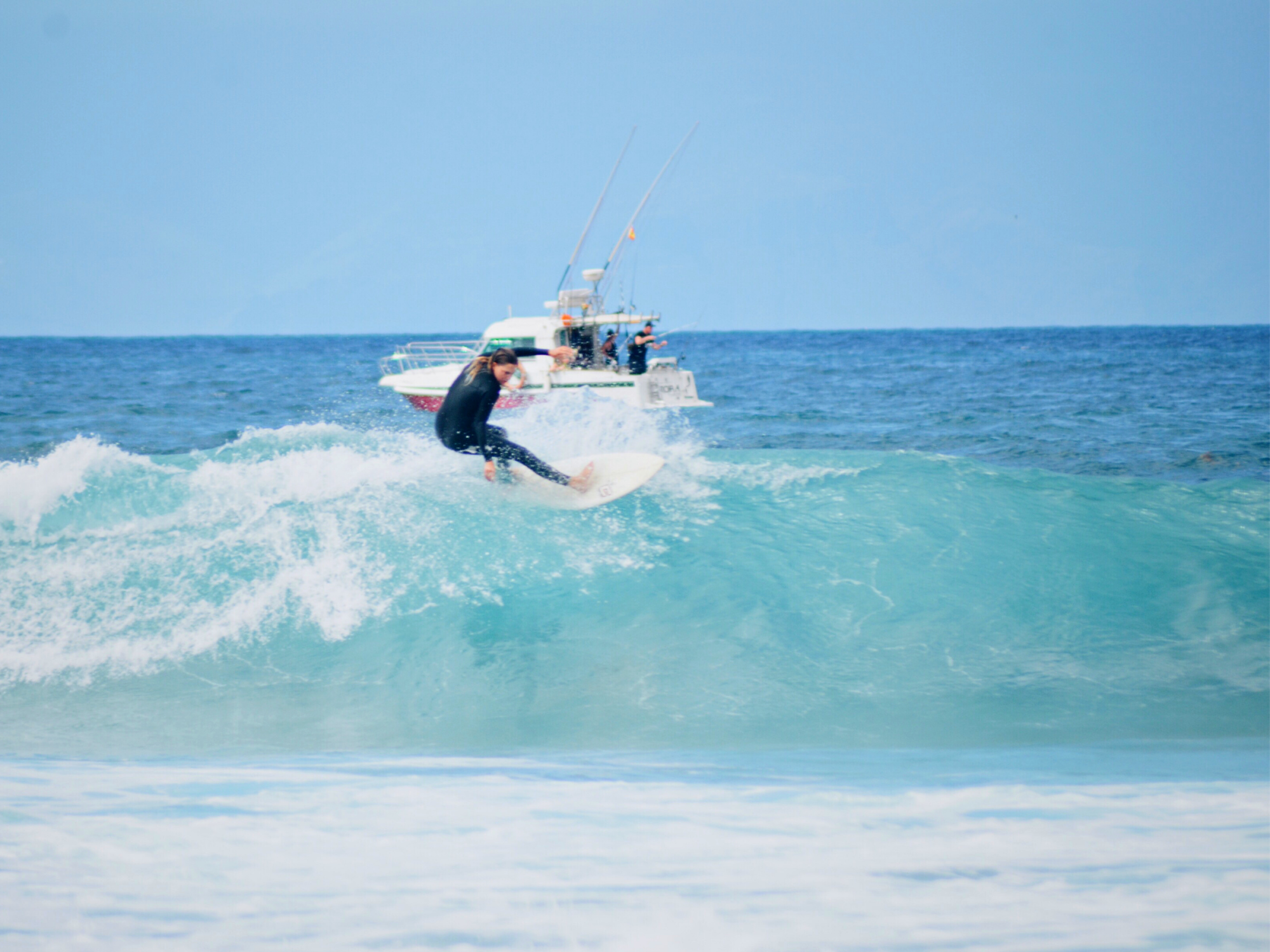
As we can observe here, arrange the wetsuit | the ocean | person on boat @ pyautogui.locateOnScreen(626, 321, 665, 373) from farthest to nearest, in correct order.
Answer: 1. person on boat @ pyautogui.locateOnScreen(626, 321, 665, 373)
2. the wetsuit
3. the ocean

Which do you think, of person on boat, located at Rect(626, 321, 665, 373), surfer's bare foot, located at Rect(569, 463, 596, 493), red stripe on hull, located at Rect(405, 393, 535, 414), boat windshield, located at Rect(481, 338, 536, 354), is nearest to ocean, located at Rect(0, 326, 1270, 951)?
surfer's bare foot, located at Rect(569, 463, 596, 493)

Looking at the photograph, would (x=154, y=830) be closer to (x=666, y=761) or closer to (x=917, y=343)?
(x=666, y=761)

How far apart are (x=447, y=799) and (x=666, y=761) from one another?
1263mm

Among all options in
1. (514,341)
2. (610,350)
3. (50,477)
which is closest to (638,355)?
(610,350)

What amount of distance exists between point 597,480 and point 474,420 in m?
1.49

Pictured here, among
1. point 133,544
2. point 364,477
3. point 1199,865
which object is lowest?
point 1199,865

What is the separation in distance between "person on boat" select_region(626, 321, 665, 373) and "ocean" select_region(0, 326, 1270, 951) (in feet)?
26.5

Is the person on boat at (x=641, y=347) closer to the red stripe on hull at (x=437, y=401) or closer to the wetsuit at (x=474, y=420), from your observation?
the red stripe on hull at (x=437, y=401)

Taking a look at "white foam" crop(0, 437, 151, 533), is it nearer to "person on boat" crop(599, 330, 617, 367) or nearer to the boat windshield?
the boat windshield

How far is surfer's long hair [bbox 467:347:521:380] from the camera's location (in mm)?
6688

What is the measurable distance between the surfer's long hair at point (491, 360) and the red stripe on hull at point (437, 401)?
12880 millimetres

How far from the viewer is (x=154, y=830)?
3340 millimetres

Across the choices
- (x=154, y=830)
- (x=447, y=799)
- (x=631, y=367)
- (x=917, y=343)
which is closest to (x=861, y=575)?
(x=447, y=799)

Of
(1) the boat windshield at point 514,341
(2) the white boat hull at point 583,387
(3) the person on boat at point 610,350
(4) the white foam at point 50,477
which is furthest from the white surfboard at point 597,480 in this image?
(3) the person on boat at point 610,350
